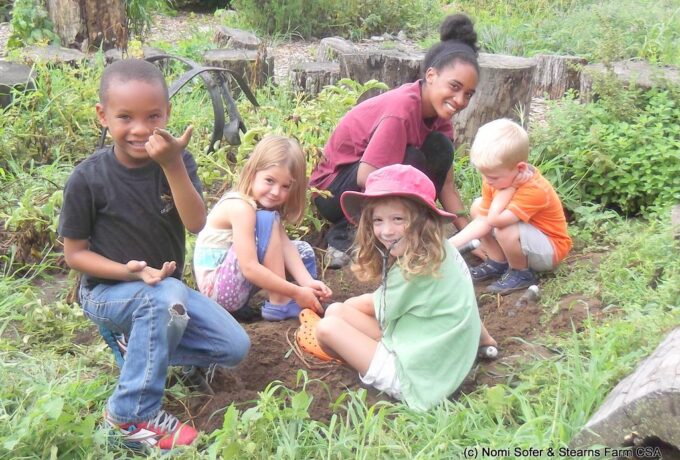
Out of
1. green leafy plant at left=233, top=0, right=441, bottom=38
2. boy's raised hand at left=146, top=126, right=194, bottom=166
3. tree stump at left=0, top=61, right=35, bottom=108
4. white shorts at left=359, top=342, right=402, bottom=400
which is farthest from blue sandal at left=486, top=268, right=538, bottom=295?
green leafy plant at left=233, top=0, right=441, bottom=38

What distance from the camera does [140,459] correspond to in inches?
109

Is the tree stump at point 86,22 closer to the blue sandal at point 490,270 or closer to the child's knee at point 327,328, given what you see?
the blue sandal at point 490,270

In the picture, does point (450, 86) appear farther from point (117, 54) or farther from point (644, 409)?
point (117, 54)

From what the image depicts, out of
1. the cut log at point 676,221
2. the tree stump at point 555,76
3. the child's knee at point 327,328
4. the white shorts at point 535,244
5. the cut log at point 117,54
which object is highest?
the cut log at point 676,221

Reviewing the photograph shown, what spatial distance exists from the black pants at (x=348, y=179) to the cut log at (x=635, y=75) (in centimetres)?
128

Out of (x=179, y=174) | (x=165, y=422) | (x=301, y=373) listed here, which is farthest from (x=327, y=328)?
(x=179, y=174)

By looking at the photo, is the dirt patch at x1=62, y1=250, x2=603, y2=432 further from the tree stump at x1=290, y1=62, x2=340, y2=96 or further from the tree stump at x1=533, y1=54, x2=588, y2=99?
the tree stump at x1=533, y1=54, x2=588, y2=99

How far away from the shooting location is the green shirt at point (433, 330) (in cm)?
305

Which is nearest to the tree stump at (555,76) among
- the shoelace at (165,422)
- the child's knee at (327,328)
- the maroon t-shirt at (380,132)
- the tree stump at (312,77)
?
the tree stump at (312,77)

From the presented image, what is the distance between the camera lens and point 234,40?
741 centimetres

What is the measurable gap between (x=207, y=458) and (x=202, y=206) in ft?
2.86

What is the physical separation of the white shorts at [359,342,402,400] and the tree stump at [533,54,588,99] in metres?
4.91

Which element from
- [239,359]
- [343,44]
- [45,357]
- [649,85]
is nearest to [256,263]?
[239,359]

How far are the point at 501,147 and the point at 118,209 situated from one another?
1943 mm
